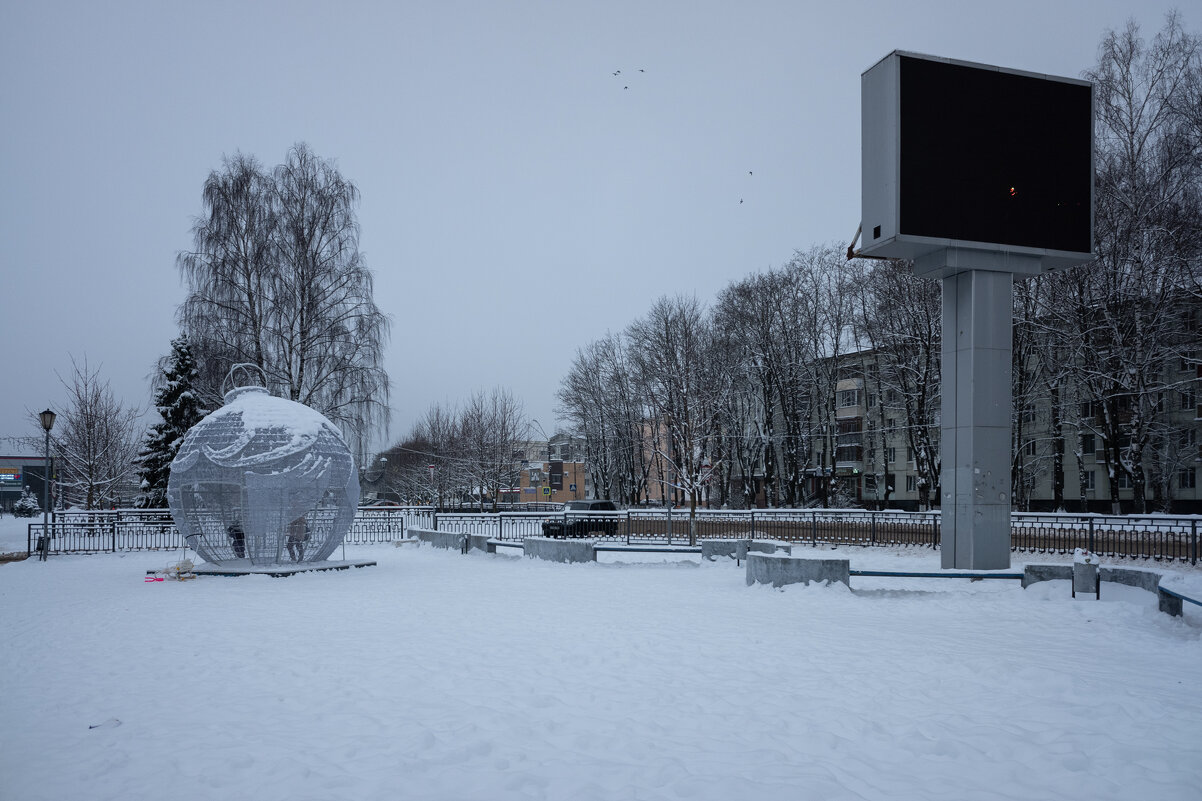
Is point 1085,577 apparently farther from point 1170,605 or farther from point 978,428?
point 978,428

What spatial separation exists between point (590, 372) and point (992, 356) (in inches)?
1756

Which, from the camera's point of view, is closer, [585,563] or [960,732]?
[960,732]

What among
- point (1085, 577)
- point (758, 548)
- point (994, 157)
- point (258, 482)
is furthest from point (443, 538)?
point (994, 157)

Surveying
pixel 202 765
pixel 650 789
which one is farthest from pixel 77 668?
pixel 650 789

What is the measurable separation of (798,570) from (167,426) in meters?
31.7

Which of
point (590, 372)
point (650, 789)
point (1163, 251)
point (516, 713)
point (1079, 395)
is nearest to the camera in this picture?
point (650, 789)

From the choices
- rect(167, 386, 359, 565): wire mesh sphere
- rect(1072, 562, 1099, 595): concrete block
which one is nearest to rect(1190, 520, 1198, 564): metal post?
rect(1072, 562, 1099, 595): concrete block

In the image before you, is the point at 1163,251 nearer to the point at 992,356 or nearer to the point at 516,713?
the point at 992,356

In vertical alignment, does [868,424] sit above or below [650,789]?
above

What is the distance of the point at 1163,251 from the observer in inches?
1090

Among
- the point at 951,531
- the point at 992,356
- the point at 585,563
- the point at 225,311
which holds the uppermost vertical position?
the point at 225,311

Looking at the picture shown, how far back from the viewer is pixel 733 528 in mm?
33406

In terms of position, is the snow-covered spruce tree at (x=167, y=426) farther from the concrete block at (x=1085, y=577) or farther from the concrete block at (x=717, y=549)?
the concrete block at (x=1085, y=577)

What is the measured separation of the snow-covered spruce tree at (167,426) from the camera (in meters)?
35.8
